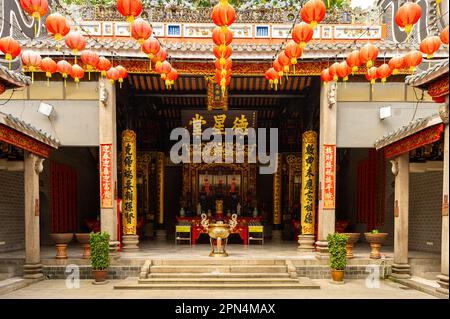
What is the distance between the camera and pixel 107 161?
10734 mm

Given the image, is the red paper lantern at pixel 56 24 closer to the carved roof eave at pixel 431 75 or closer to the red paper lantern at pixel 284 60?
the red paper lantern at pixel 284 60

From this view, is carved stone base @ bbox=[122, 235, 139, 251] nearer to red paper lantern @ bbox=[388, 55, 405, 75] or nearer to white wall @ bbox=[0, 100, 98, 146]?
white wall @ bbox=[0, 100, 98, 146]

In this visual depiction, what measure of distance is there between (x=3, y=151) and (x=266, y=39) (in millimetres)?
6679

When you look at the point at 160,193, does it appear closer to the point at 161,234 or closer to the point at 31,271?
the point at 161,234

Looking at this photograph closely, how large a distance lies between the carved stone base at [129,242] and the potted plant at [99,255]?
7.33 feet

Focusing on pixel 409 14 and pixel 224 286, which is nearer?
pixel 409 14

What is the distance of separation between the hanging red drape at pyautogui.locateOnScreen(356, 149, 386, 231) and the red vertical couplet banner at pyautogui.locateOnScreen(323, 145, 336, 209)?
9.56 feet

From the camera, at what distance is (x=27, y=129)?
28.6ft

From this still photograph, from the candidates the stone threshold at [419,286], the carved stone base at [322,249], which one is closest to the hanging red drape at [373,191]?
the carved stone base at [322,249]

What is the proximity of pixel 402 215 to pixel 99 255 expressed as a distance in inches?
248

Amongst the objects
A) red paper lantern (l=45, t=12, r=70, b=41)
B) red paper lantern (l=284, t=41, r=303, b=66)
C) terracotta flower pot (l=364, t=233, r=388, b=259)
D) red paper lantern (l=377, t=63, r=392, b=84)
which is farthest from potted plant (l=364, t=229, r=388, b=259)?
red paper lantern (l=45, t=12, r=70, b=41)

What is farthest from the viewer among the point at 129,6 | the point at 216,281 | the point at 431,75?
the point at 216,281

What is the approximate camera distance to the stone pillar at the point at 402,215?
9.66 m

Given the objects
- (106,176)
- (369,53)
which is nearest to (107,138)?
(106,176)
